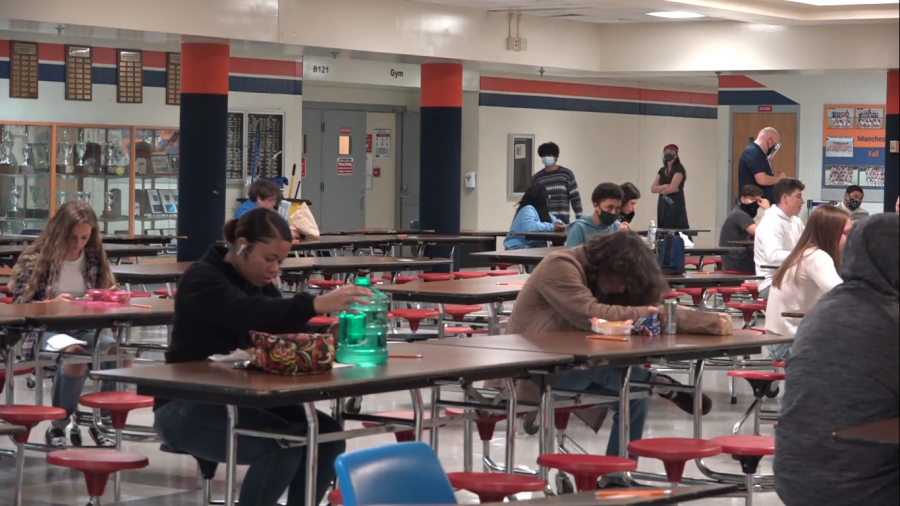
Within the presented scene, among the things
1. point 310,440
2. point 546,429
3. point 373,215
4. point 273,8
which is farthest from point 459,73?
point 310,440

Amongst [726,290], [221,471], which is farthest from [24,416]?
[726,290]

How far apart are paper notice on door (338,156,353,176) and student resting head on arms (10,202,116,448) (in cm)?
1183

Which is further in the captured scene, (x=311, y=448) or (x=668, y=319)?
(x=668, y=319)

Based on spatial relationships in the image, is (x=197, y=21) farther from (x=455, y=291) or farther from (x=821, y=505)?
(x=821, y=505)

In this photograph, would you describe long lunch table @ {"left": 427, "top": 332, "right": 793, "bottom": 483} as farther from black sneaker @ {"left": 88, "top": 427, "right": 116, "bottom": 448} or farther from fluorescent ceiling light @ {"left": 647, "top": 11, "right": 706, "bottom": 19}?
fluorescent ceiling light @ {"left": 647, "top": 11, "right": 706, "bottom": 19}

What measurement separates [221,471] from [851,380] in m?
3.80

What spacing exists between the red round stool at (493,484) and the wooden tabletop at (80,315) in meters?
1.95

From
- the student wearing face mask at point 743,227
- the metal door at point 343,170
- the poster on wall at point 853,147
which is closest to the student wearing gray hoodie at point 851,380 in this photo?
the student wearing face mask at point 743,227

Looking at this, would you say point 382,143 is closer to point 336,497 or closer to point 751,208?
point 751,208

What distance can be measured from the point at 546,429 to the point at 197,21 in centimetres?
787

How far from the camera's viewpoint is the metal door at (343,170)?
728 inches

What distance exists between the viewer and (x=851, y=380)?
10.5ft

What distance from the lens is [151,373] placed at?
13.0 feet

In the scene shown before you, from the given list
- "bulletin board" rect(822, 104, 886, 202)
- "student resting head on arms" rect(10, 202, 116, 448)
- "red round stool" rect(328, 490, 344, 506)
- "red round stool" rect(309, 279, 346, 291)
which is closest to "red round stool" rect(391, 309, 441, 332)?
"red round stool" rect(309, 279, 346, 291)
